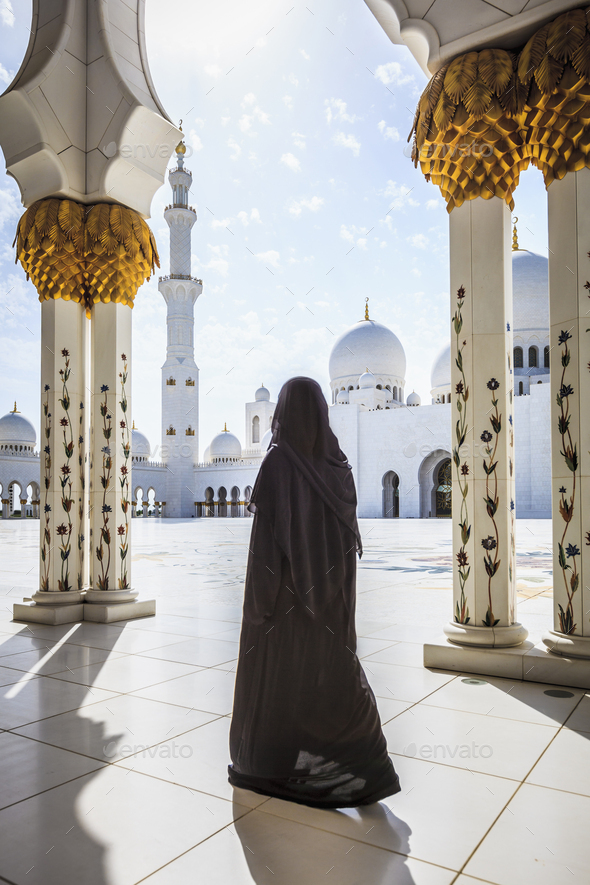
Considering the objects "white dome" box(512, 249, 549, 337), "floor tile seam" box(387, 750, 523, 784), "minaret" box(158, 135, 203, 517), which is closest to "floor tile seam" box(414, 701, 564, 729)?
"floor tile seam" box(387, 750, 523, 784)

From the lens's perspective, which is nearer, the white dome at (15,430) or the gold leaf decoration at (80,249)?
the gold leaf decoration at (80,249)

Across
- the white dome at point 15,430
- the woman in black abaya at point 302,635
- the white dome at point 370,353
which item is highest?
the white dome at point 370,353

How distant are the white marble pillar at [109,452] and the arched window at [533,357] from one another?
19289 millimetres

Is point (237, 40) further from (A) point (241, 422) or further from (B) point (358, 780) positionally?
(A) point (241, 422)

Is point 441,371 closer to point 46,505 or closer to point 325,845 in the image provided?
point 46,505

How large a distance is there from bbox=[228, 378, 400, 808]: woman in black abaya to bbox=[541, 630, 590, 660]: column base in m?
1.16

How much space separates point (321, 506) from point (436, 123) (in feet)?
6.02

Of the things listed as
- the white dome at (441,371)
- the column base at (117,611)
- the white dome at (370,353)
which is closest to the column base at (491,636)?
the column base at (117,611)

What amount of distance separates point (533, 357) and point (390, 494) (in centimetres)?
670

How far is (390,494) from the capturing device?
2206cm

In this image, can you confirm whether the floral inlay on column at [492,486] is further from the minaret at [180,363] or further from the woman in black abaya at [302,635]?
the minaret at [180,363]

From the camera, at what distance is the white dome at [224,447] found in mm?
30172

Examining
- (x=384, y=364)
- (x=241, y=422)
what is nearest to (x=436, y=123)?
(x=384, y=364)

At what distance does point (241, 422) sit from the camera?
33094 millimetres
